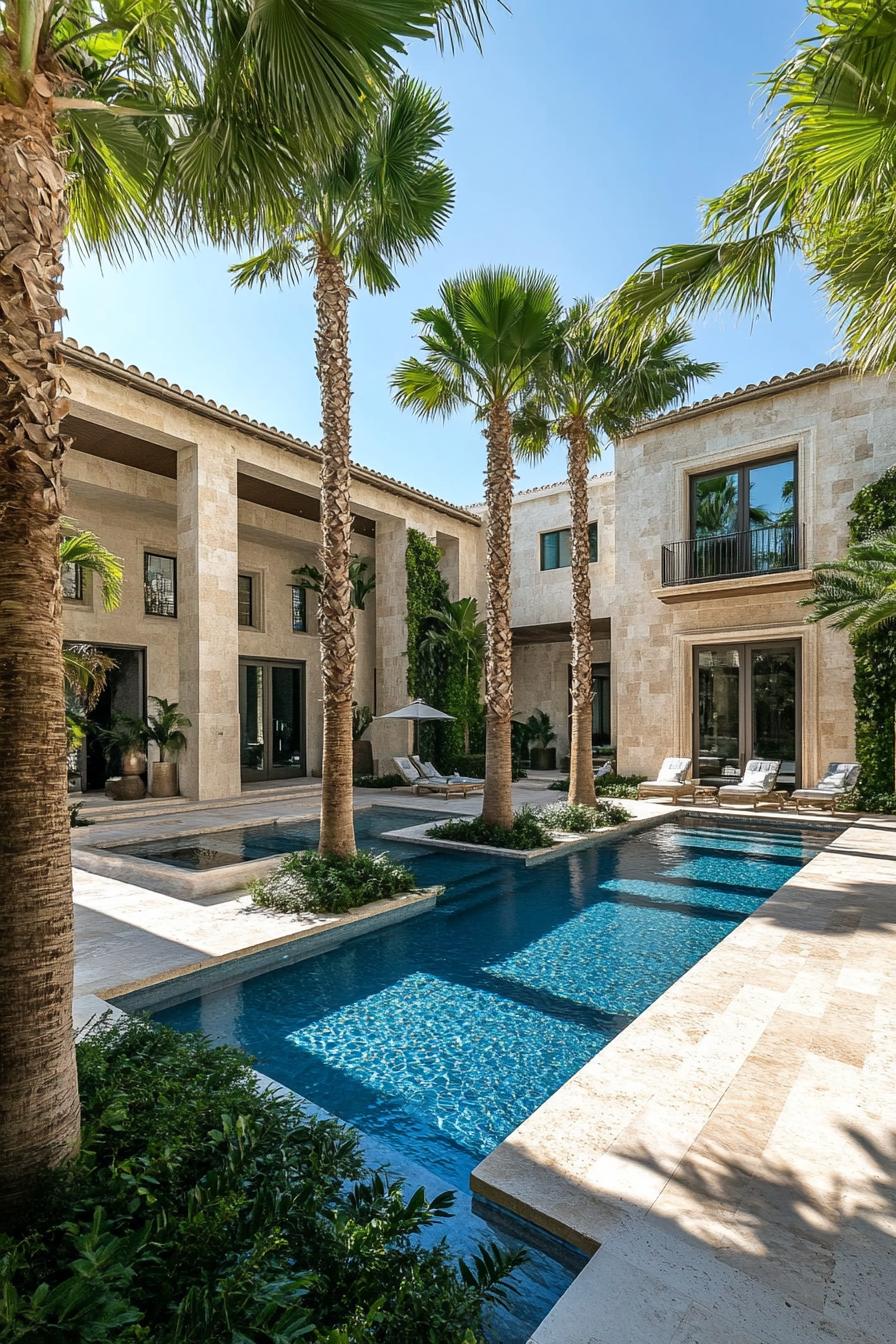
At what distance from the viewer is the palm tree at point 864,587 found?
10.9 m

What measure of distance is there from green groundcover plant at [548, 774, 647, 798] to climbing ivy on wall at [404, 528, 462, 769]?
4.26m

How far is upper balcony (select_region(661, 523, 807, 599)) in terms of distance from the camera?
15.0 m

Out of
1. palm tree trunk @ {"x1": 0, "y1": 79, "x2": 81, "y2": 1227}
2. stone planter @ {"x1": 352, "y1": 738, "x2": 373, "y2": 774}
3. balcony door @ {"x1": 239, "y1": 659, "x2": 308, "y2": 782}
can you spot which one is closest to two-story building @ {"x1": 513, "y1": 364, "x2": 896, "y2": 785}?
stone planter @ {"x1": 352, "y1": 738, "x2": 373, "y2": 774}

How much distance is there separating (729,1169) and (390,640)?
58.0ft

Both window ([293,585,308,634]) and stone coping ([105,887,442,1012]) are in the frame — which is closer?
stone coping ([105,887,442,1012])

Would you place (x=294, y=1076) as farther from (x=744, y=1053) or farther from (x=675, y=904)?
(x=675, y=904)

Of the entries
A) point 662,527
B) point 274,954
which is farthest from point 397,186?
point 662,527

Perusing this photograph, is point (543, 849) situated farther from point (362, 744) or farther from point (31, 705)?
point (362, 744)

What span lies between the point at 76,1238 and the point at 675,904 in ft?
23.6

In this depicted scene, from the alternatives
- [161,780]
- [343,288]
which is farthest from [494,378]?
[161,780]

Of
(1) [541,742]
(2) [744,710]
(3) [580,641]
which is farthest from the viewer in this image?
(1) [541,742]

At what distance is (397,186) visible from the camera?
7285 millimetres

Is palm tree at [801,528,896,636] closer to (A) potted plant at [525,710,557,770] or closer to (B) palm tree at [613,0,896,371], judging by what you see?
(B) palm tree at [613,0,896,371]

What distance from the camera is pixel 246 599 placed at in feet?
65.3
